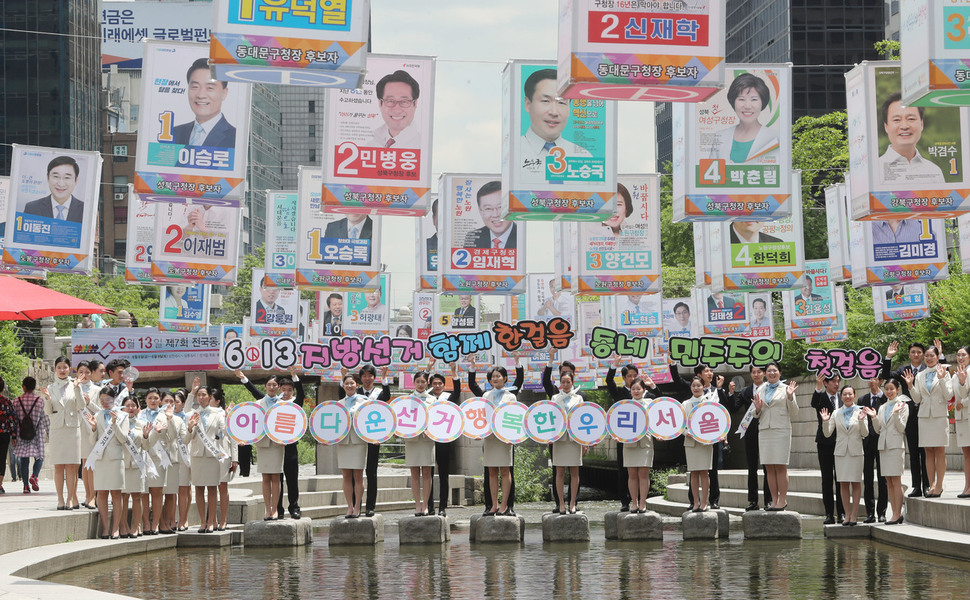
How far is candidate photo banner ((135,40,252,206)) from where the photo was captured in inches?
720

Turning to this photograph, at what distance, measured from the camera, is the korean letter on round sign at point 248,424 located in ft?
55.9

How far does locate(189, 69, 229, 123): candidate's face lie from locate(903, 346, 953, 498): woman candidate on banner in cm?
1000

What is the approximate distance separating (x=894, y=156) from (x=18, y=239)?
1363cm

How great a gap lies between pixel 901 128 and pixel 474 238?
7.44m

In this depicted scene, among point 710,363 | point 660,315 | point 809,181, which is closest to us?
point 710,363

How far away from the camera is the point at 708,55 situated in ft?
45.6

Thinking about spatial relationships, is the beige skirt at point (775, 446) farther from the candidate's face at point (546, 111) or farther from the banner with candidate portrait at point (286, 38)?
the banner with candidate portrait at point (286, 38)

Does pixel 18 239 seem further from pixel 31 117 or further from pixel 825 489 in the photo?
pixel 31 117

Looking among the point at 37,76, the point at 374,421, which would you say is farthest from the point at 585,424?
the point at 37,76

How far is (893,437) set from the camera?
15914 millimetres

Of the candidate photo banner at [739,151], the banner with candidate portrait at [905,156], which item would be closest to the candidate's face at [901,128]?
the banner with candidate portrait at [905,156]

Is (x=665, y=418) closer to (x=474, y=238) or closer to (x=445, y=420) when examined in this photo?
(x=445, y=420)

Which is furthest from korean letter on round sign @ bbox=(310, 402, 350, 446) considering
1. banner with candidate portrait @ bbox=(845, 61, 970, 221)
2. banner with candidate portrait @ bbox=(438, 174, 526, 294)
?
banner with candidate portrait @ bbox=(845, 61, 970, 221)

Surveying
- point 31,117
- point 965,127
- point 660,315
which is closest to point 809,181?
point 660,315
